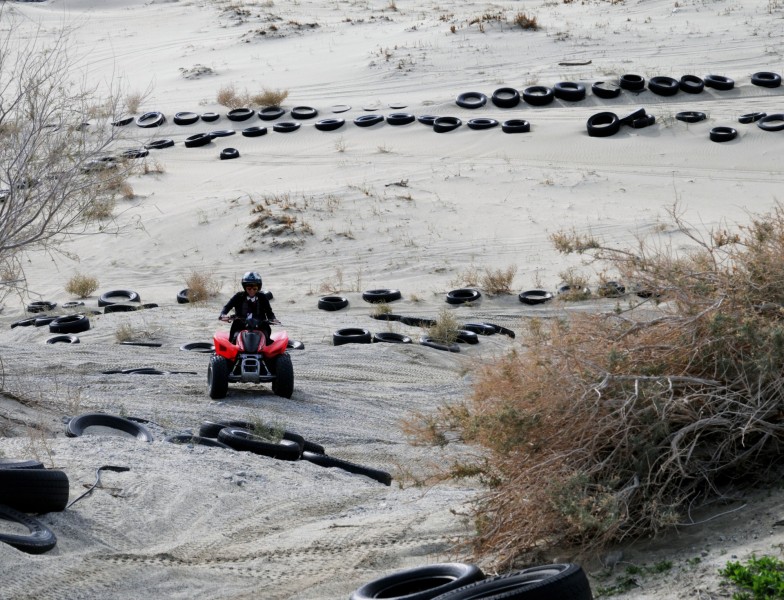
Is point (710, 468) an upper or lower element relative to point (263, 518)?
upper

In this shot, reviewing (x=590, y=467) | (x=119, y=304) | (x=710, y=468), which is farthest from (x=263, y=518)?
(x=119, y=304)

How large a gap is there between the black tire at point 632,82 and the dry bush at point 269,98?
10.4 metres

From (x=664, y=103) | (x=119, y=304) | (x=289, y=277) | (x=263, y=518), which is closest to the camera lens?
(x=263, y=518)

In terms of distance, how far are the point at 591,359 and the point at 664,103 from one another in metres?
23.8

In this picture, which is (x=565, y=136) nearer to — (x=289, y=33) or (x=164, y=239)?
(x=164, y=239)

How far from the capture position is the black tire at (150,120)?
31.9m

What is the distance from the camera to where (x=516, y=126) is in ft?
90.2

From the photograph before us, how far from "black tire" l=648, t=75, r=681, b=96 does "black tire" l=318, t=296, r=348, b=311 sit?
14698 millimetres

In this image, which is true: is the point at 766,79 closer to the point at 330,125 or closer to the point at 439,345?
the point at 330,125

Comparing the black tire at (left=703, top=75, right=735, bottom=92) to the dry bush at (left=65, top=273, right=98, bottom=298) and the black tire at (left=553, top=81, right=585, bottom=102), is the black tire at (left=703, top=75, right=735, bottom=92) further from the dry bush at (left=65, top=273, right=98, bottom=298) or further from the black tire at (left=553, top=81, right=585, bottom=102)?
the dry bush at (left=65, top=273, right=98, bottom=298)

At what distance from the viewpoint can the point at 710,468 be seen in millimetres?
6348

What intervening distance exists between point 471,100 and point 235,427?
865 inches

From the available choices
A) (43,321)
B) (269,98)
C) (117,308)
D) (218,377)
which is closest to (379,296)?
(117,308)

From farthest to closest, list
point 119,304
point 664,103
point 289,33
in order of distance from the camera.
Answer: point 289,33 < point 664,103 < point 119,304
